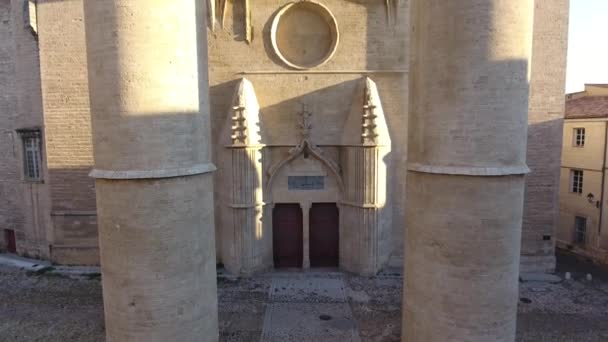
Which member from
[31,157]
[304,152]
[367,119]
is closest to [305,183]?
[304,152]

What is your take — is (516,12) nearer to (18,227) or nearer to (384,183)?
(384,183)

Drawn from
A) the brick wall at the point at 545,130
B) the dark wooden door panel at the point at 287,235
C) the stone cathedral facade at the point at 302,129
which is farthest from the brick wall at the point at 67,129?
the brick wall at the point at 545,130

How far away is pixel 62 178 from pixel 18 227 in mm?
3944

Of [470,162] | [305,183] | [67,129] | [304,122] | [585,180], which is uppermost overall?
[304,122]

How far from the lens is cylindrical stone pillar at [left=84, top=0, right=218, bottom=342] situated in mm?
6207

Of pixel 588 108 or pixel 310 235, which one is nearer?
pixel 310 235

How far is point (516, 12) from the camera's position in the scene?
6.22 metres

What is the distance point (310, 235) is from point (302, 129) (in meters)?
3.94

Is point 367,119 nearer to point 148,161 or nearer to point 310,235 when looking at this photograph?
point 310,235

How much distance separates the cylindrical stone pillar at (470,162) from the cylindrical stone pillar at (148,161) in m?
4.39

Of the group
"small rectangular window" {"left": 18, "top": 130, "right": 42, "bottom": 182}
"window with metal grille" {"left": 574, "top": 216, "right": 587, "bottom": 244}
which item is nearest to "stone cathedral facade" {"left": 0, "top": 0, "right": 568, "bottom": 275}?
"small rectangular window" {"left": 18, "top": 130, "right": 42, "bottom": 182}

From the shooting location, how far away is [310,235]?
43.8 feet

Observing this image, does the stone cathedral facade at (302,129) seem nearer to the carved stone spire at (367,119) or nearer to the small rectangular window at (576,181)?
the carved stone spire at (367,119)

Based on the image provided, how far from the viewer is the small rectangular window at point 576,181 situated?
1656 centimetres
